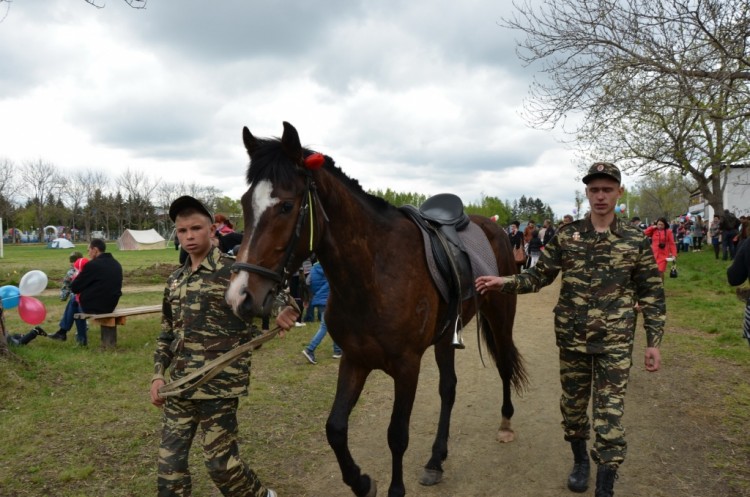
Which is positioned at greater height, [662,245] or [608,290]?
[662,245]

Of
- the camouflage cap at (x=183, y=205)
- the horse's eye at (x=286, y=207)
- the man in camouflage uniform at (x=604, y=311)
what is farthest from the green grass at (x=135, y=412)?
the horse's eye at (x=286, y=207)

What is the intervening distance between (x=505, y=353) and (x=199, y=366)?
298cm

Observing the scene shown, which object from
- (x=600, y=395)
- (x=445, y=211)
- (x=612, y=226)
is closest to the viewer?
(x=600, y=395)

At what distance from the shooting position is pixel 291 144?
2473 mm

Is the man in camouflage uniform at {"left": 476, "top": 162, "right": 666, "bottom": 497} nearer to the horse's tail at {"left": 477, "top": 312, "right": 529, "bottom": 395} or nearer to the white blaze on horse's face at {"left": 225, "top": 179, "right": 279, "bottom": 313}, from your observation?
the horse's tail at {"left": 477, "top": 312, "right": 529, "bottom": 395}

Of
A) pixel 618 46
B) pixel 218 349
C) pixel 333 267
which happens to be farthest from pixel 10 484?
pixel 618 46

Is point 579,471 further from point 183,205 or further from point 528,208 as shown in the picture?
point 528,208

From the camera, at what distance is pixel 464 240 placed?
401cm

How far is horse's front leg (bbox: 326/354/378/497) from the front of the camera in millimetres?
2891

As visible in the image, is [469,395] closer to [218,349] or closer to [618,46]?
[218,349]

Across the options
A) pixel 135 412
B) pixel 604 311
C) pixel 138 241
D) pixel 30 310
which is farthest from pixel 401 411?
pixel 138 241

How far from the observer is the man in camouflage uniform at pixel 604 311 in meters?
2.94

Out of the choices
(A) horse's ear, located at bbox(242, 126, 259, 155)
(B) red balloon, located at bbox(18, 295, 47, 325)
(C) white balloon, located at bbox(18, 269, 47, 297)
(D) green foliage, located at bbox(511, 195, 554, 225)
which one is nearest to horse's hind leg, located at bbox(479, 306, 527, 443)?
(A) horse's ear, located at bbox(242, 126, 259, 155)

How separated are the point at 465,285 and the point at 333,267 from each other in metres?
1.26
